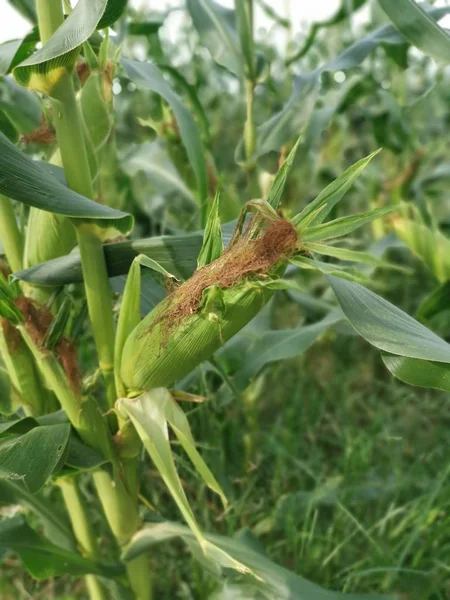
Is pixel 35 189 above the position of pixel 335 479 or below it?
above

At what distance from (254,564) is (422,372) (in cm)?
31

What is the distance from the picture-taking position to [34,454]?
593 mm

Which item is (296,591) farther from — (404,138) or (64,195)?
(404,138)

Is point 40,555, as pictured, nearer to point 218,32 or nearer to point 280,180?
point 280,180

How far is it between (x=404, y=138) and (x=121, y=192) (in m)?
0.75

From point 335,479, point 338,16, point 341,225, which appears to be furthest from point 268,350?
point 338,16

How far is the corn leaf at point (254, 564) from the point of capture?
0.69m

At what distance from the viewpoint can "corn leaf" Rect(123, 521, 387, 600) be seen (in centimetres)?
69

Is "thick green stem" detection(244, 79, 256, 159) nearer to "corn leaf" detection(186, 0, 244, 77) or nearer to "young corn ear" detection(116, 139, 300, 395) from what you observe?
"corn leaf" detection(186, 0, 244, 77)

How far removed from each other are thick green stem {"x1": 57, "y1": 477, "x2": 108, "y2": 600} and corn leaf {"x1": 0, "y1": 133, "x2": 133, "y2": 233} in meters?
0.36

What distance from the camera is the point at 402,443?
1249mm

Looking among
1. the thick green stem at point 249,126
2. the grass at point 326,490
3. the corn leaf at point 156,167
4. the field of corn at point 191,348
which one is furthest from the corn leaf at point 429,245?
the corn leaf at point 156,167

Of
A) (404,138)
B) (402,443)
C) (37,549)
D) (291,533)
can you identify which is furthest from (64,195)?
(404,138)

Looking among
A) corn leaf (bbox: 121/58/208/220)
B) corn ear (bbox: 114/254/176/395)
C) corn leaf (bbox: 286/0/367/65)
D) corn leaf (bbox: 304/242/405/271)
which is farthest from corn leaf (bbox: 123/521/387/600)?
corn leaf (bbox: 286/0/367/65)
